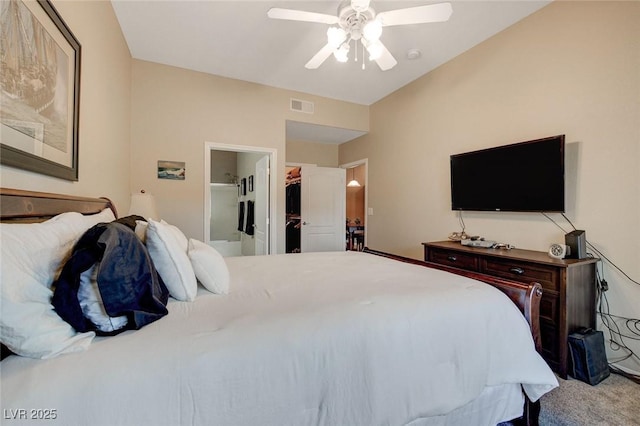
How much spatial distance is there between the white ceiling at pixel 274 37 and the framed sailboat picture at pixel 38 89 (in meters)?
1.25

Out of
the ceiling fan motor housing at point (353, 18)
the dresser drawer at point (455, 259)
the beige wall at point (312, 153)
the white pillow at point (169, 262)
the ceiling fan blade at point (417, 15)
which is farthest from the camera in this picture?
the beige wall at point (312, 153)

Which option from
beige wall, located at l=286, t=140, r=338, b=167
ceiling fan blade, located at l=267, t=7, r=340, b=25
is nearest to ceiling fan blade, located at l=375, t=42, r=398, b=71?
ceiling fan blade, located at l=267, t=7, r=340, b=25

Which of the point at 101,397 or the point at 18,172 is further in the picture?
the point at 18,172

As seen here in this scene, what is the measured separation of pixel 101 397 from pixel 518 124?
11.3ft

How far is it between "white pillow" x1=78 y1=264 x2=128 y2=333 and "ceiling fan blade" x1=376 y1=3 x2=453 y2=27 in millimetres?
2279

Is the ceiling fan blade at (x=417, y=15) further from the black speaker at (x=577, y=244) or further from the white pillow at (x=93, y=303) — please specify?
the white pillow at (x=93, y=303)

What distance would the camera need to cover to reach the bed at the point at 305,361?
0.77m

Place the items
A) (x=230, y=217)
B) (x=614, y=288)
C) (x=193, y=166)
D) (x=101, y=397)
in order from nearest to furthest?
1. (x=101, y=397)
2. (x=614, y=288)
3. (x=193, y=166)
4. (x=230, y=217)

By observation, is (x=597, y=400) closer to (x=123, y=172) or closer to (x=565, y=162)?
(x=565, y=162)

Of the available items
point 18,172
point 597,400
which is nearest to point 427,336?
point 597,400

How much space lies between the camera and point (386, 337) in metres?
1.11

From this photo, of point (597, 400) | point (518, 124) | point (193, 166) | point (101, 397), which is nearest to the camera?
point (101, 397)

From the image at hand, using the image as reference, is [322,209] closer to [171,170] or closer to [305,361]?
[171,170]

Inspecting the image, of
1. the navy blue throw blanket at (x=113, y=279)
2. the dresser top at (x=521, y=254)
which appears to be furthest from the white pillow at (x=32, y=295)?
the dresser top at (x=521, y=254)
